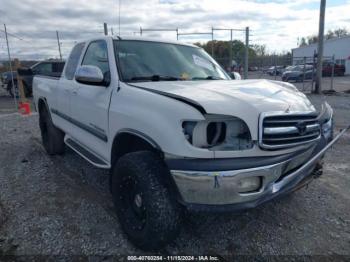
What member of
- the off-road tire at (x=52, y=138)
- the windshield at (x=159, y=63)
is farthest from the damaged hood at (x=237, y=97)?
the off-road tire at (x=52, y=138)

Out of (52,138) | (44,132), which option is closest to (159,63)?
(52,138)

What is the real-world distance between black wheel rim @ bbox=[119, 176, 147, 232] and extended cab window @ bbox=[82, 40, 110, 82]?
45.5 inches

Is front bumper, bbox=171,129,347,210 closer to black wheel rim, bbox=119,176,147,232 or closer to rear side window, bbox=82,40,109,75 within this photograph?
black wheel rim, bbox=119,176,147,232

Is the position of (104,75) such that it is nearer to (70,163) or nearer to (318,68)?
(70,163)

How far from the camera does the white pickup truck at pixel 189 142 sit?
7.54 ft

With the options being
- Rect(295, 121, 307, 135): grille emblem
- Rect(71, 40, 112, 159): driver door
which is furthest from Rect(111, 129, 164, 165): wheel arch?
Rect(295, 121, 307, 135): grille emblem

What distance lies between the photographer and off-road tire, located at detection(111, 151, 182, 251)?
8.11ft

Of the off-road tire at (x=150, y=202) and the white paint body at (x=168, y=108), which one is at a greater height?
the white paint body at (x=168, y=108)

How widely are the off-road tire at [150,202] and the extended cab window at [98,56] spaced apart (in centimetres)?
110

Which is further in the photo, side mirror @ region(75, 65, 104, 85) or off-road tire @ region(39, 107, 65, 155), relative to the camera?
off-road tire @ region(39, 107, 65, 155)

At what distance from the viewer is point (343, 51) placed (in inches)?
1719

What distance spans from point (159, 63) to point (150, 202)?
1.74 meters

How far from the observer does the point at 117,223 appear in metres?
3.26

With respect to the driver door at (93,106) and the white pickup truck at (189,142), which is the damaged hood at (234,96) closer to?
the white pickup truck at (189,142)
